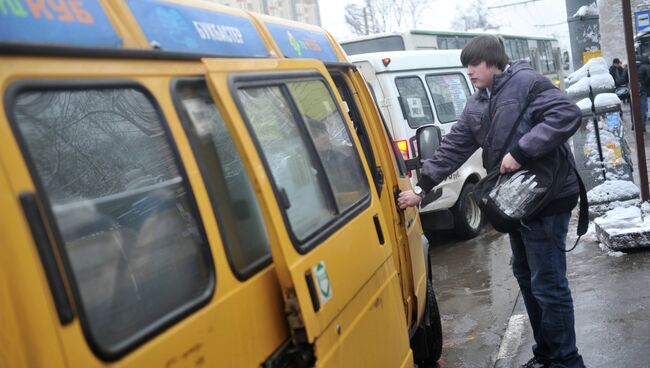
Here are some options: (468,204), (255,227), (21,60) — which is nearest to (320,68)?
(255,227)

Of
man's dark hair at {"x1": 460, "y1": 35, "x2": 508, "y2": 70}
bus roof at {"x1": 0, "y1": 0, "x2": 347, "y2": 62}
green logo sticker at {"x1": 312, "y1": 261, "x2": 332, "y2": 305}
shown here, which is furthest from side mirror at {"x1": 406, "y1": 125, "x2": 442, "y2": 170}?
green logo sticker at {"x1": 312, "y1": 261, "x2": 332, "y2": 305}

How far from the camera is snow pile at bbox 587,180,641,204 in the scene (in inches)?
299

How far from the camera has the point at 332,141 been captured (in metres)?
2.81

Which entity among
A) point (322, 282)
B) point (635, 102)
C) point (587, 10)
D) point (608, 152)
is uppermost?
point (587, 10)

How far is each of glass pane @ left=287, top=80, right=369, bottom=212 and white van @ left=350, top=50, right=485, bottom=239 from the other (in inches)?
166

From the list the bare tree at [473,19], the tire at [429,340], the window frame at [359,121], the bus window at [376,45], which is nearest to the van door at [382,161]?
the window frame at [359,121]

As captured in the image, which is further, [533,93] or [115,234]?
[533,93]

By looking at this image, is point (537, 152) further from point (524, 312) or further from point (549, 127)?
point (524, 312)

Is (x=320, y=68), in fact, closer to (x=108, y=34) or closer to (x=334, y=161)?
(x=334, y=161)

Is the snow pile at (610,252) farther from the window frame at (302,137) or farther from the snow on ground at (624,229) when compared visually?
the window frame at (302,137)

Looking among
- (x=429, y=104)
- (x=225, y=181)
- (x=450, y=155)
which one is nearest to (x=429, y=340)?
(x=450, y=155)

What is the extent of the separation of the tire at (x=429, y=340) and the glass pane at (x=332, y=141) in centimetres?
153

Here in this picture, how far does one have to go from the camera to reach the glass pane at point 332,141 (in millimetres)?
2609

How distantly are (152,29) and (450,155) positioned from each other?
2386mm
